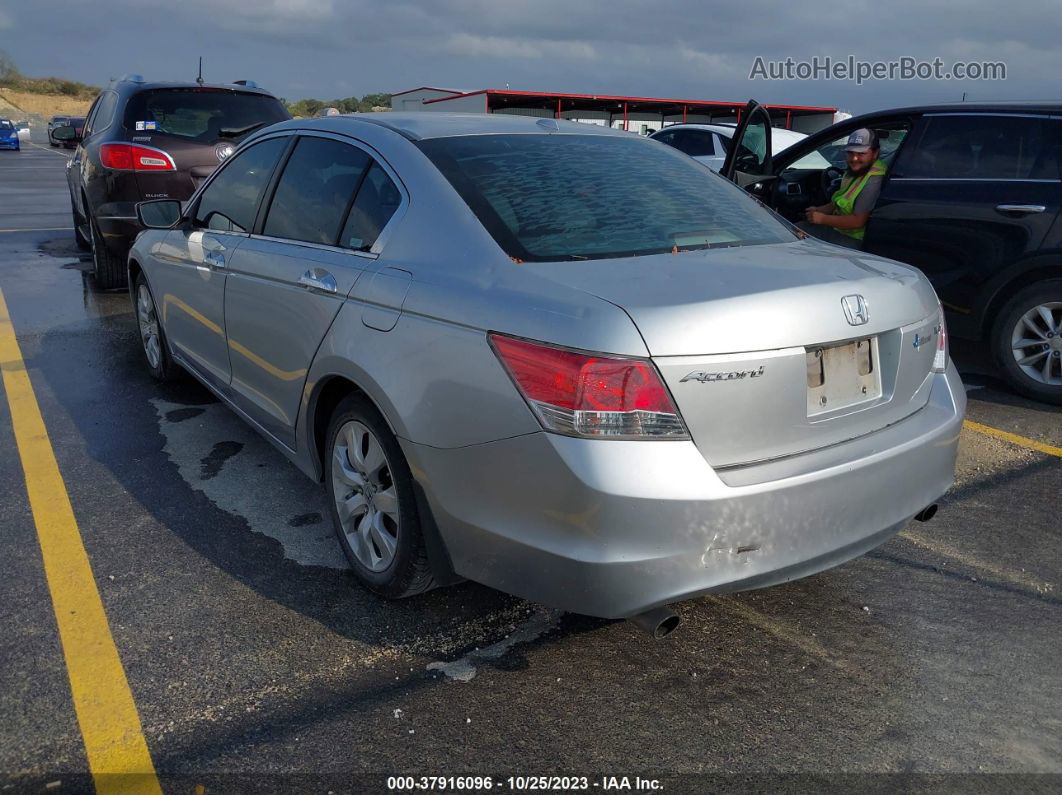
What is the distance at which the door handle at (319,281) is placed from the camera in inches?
130

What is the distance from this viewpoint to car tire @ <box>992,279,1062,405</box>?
18.4ft

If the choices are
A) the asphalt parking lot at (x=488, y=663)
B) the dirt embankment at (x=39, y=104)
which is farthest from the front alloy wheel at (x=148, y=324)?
the dirt embankment at (x=39, y=104)

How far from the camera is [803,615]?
10.6 ft

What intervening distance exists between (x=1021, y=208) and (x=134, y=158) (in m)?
6.70

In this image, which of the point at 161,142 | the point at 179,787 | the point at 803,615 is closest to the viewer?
the point at 179,787

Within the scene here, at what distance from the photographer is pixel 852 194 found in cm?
647

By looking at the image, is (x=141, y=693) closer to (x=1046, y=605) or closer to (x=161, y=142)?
(x=1046, y=605)

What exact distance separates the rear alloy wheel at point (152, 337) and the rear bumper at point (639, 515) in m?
3.33

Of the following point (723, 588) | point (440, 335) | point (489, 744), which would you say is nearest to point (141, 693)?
point (489, 744)

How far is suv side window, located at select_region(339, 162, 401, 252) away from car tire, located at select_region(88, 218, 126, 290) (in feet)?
19.7

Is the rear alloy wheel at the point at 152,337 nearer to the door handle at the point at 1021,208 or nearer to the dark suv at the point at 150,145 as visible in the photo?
the dark suv at the point at 150,145

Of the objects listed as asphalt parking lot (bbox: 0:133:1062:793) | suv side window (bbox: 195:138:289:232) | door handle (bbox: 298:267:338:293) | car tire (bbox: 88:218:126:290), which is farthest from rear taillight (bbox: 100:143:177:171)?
door handle (bbox: 298:267:338:293)

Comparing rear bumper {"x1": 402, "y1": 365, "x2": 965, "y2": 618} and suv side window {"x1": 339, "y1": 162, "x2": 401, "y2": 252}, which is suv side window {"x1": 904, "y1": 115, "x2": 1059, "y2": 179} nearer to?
rear bumper {"x1": 402, "y1": 365, "x2": 965, "y2": 618}

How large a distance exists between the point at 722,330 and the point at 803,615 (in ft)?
4.17
